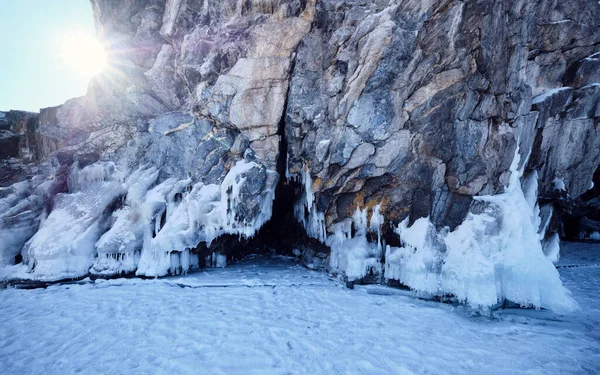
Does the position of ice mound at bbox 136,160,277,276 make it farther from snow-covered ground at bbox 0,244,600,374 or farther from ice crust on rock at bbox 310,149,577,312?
ice crust on rock at bbox 310,149,577,312

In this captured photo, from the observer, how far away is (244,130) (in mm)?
12875

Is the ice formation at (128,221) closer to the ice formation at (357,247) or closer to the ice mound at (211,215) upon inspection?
the ice mound at (211,215)

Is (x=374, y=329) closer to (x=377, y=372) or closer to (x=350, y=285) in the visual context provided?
(x=377, y=372)

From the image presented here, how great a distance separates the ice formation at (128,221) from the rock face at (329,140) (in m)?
0.06

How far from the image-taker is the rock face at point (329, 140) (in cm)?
1022

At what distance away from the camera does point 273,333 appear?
7.01 m

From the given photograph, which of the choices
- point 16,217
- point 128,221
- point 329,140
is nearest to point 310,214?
point 329,140

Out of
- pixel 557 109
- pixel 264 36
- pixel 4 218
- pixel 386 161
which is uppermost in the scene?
pixel 264 36

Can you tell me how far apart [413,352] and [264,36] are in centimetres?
1328

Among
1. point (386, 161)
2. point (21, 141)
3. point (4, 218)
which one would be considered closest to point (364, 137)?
point (386, 161)

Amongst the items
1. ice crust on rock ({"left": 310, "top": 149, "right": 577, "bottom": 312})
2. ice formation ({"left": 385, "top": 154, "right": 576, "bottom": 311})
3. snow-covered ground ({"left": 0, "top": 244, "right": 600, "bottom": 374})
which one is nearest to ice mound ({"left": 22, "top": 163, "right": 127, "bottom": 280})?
snow-covered ground ({"left": 0, "top": 244, "right": 600, "bottom": 374})

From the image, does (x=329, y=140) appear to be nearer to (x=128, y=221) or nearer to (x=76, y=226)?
(x=128, y=221)

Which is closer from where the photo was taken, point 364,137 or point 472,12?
point 472,12

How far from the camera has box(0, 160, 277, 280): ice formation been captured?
10.9 metres
